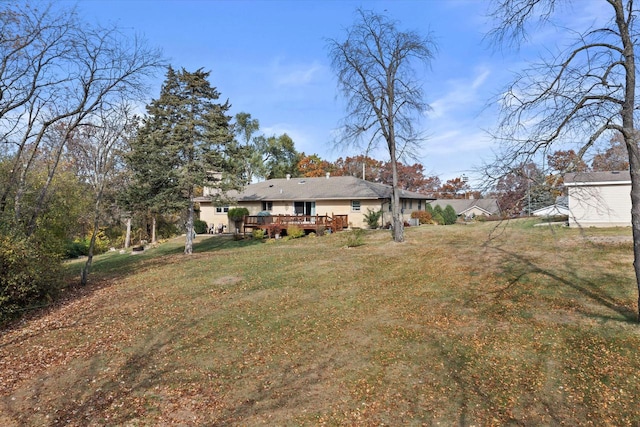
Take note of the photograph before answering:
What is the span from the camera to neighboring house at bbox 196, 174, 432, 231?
94.4 ft

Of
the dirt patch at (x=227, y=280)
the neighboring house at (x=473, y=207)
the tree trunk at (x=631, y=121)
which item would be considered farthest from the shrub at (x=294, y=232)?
the neighboring house at (x=473, y=207)

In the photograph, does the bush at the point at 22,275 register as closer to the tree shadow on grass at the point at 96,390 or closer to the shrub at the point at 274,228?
the tree shadow on grass at the point at 96,390

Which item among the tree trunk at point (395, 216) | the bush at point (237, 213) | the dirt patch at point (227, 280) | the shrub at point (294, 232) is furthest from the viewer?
the bush at point (237, 213)

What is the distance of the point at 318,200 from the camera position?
30.0 m

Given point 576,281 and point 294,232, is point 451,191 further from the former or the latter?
point 576,281

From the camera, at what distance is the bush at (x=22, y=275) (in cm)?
1080

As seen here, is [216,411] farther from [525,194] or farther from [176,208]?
[176,208]

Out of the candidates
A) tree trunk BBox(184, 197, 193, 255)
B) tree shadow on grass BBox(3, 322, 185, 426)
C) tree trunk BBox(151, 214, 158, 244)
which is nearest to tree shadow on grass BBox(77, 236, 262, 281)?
tree trunk BBox(184, 197, 193, 255)

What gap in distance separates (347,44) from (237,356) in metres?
18.4

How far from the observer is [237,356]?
26.1 ft

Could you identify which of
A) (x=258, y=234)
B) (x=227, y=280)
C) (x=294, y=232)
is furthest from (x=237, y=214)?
(x=227, y=280)

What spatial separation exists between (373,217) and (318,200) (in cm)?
514

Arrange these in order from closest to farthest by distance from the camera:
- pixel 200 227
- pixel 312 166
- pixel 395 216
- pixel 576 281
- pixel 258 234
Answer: pixel 576 281 < pixel 395 216 < pixel 258 234 < pixel 200 227 < pixel 312 166

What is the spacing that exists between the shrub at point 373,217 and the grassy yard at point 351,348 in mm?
12582
